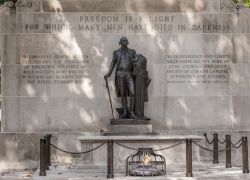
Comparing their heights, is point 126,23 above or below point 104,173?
above

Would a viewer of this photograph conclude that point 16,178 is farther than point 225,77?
No

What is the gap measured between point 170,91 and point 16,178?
5.98 metres

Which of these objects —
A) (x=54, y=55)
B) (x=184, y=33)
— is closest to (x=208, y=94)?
(x=184, y=33)

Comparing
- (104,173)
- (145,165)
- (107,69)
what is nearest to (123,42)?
(107,69)

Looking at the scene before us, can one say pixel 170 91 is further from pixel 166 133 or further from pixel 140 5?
pixel 140 5

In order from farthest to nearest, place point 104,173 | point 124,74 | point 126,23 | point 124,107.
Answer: point 126,23 < point 124,107 < point 124,74 < point 104,173

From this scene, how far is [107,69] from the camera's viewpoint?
17.7 m

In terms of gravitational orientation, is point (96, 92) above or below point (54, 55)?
below

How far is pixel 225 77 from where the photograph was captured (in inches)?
709

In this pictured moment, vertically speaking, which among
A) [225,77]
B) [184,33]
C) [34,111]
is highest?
[184,33]

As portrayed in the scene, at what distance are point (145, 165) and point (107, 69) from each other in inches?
191

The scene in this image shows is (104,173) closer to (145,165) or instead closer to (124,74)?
(145,165)

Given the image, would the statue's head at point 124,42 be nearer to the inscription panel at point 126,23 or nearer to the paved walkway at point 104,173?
the inscription panel at point 126,23

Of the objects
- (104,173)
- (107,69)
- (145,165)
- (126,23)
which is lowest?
(104,173)
